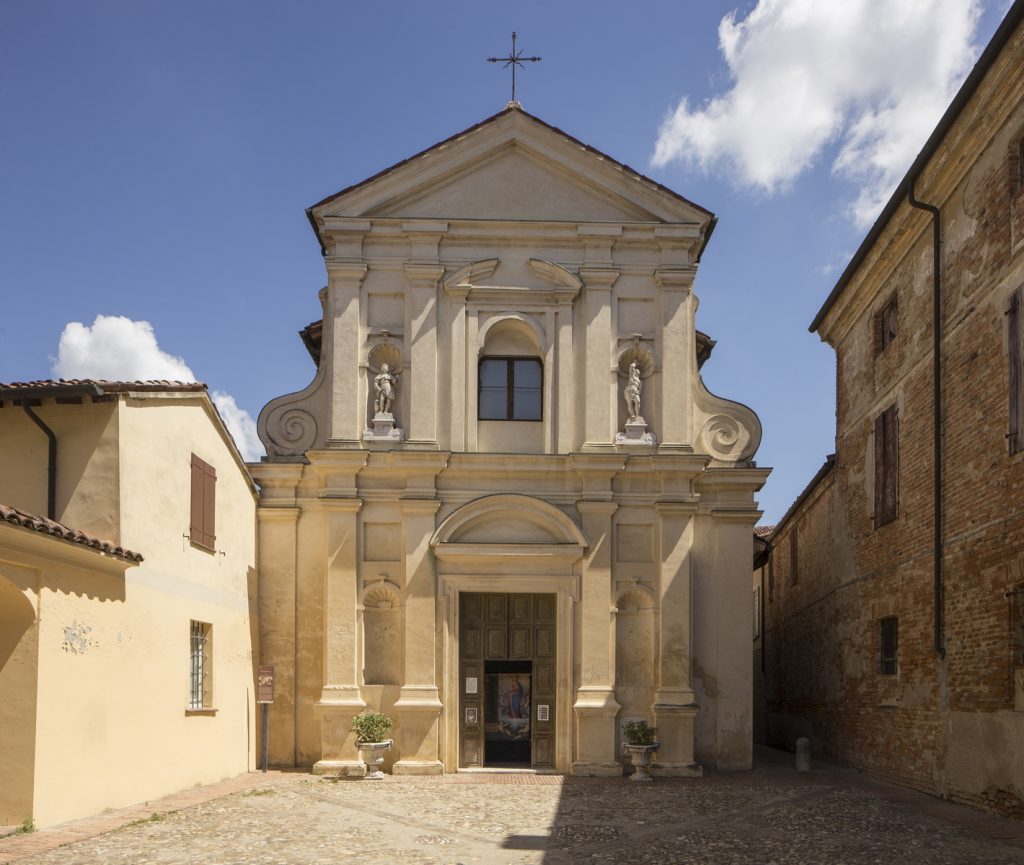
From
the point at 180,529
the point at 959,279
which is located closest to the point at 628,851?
the point at 180,529

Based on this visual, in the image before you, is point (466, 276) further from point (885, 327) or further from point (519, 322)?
point (885, 327)

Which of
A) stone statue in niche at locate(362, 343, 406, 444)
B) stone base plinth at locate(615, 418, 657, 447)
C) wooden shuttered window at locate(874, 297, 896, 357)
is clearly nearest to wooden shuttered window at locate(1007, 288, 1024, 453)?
wooden shuttered window at locate(874, 297, 896, 357)

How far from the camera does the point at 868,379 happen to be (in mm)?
20125

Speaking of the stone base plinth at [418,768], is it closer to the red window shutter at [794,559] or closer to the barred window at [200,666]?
the barred window at [200,666]

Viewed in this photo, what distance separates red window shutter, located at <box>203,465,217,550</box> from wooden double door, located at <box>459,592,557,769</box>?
4595 mm

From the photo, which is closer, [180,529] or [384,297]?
[180,529]

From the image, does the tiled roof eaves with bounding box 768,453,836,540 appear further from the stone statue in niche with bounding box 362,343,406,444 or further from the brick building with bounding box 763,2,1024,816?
the stone statue in niche with bounding box 362,343,406,444

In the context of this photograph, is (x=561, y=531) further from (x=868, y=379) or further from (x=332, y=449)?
(x=868, y=379)

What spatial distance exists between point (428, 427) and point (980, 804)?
10231 millimetres

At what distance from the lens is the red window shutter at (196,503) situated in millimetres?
16438

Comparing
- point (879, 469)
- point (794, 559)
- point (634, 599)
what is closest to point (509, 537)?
point (634, 599)

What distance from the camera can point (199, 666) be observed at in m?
17.0

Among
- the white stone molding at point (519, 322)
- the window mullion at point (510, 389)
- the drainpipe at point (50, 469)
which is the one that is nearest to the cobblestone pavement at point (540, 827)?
the drainpipe at point (50, 469)

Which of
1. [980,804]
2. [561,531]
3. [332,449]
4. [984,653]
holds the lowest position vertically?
[980,804]
